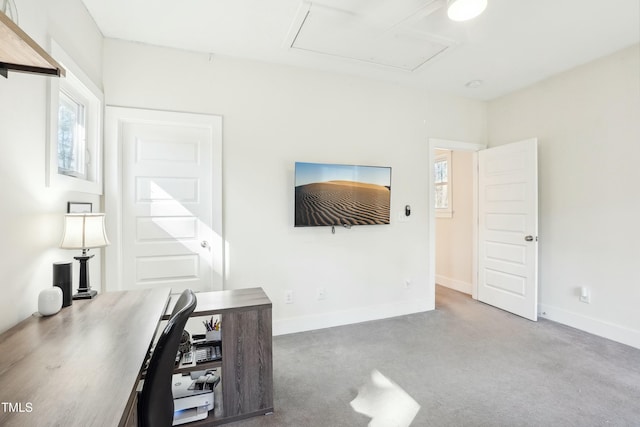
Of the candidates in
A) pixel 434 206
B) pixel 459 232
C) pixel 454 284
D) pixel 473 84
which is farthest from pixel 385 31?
pixel 454 284

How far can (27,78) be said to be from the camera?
4.92 feet

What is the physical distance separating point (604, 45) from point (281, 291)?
3.73 meters

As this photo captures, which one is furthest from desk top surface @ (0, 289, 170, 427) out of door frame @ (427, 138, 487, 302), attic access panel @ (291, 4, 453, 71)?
door frame @ (427, 138, 487, 302)

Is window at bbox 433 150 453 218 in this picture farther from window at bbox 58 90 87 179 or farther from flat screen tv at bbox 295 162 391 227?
window at bbox 58 90 87 179

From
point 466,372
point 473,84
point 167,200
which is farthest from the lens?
point 473,84

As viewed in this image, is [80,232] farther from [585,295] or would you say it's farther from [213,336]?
[585,295]

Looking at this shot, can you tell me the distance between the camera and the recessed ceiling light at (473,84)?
3.47 meters

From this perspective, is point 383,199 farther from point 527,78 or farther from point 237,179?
point 527,78

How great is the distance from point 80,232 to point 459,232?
14.7ft

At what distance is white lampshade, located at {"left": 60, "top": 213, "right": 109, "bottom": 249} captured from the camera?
1.69m

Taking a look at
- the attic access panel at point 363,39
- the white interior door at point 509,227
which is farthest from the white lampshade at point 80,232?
the white interior door at point 509,227

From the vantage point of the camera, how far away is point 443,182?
4.93 m

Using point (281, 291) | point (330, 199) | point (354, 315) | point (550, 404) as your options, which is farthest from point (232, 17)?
point (550, 404)

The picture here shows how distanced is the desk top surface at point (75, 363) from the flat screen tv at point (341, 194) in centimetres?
170
